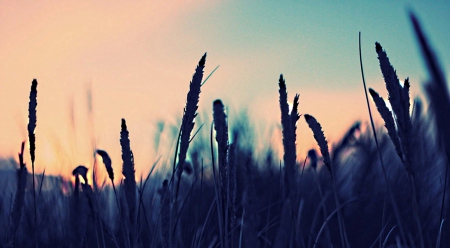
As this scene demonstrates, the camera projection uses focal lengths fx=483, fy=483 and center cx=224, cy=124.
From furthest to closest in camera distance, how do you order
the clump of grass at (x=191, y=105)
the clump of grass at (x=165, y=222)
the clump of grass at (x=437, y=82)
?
1. the clump of grass at (x=165, y=222)
2. the clump of grass at (x=191, y=105)
3. the clump of grass at (x=437, y=82)

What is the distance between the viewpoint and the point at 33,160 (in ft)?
3.92

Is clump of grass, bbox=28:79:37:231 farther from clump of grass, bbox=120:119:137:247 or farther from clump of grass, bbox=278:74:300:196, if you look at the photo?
clump of grass, bbox=278:74:300:196

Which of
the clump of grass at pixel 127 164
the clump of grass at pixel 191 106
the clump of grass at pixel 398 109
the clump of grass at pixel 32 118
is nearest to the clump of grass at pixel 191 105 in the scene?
the clump of grass at pixel 191 106

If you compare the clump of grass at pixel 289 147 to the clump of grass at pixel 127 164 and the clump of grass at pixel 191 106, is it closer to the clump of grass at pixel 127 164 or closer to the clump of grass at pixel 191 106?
the clump of grass at pixel 191 106

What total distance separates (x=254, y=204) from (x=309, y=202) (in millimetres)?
2120

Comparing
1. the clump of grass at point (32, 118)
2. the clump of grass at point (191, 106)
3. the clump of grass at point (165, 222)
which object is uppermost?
the clump of grass at point (32, 118)

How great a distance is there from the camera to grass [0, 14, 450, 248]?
2.38 feet

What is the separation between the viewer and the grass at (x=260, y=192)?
727 millimetres

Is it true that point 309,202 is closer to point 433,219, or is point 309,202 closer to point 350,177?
point 350,177

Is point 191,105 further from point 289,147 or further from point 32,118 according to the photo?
point 32,118

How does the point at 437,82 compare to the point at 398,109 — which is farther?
the point at 398,109

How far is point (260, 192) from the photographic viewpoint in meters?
2.87

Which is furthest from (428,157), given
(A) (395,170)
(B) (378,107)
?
(B) (378,107)

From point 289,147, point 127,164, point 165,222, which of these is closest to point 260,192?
point 165,222
